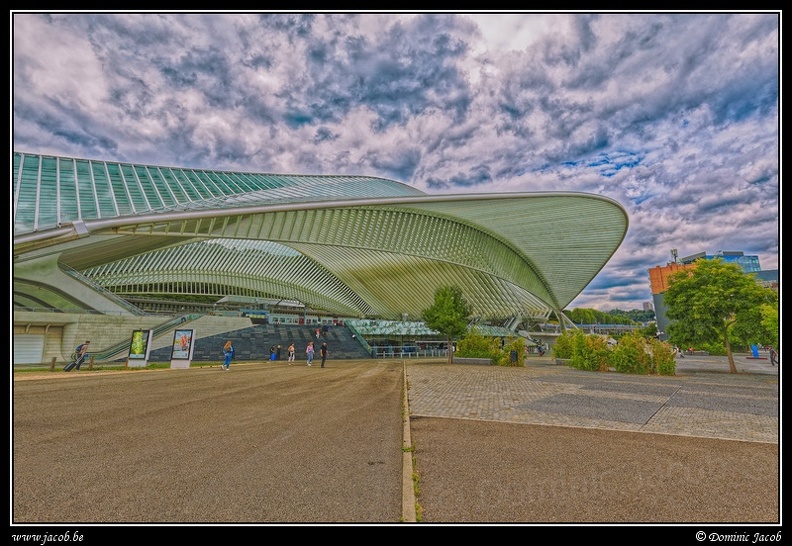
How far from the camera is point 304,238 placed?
98.3ft

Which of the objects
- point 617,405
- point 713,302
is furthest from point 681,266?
point 617,405

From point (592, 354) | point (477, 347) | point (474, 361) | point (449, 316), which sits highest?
point (449, 316)

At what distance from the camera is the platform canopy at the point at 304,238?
2238cm

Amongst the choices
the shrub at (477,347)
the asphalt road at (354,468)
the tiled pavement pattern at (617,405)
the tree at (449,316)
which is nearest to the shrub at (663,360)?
the tiled pavement pattern at (617,405)

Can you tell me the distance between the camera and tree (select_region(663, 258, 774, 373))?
17.1m

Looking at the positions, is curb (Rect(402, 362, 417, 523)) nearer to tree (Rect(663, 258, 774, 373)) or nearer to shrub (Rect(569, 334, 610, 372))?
shrub (Rect(569, 334, 610, 372))

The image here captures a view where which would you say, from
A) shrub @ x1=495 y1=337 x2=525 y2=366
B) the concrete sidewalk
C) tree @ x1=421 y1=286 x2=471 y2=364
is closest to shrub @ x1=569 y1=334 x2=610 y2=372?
shrub @ x1=495 y1=337 x2=525 y2=366

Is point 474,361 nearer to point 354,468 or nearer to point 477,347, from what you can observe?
point 477,347

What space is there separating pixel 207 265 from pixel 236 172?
57.5ft

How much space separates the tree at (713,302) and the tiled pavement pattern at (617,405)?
5.15 metres

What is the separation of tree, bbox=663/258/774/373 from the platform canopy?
64.5ft

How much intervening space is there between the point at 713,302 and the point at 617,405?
1295 cm

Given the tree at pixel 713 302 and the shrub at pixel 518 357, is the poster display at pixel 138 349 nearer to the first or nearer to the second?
the shrub at pixel 518 357

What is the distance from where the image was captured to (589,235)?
44.5 metres
